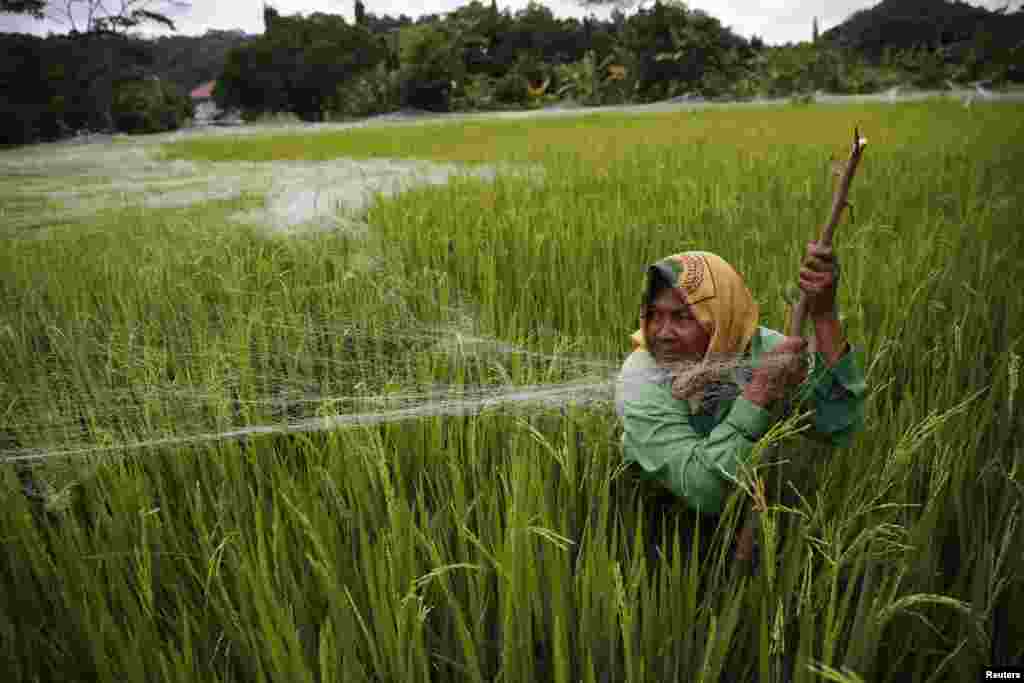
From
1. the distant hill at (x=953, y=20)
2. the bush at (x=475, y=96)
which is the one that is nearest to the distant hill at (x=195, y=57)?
the bush at (x=475, y=96)

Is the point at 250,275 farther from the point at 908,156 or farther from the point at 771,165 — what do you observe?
the point at 908,156

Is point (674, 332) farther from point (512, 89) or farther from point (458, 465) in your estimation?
point (512, 89)

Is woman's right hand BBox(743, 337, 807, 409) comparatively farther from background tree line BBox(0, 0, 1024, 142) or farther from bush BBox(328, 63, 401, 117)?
bush BBox(328, 63, 401, 117)

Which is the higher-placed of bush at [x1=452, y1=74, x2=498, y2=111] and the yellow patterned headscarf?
bush at [x1=452, y1=74, x2=498, y2=111]

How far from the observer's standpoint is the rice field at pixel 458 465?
3.01 ft

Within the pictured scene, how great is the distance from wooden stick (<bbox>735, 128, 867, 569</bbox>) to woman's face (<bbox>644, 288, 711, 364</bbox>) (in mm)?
231

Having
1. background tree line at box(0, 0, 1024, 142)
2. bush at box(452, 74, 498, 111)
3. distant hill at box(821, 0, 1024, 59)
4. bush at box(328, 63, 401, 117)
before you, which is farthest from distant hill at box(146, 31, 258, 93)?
distant hill at box(821, 0, 1024, 59)

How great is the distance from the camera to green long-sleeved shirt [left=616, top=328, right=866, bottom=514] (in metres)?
1.03

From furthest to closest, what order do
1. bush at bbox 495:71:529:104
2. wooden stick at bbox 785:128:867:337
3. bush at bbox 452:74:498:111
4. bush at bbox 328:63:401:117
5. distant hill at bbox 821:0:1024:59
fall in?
bush at bbox 495:71:529:104
bush at bbox 452:74:498:111
bush at bbox 328:63:401:117
distant hill at bbox 821:0:1024:59
wooden stick at bbox 785:128:867:337

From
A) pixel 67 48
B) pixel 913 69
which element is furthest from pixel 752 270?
pixel 913 69

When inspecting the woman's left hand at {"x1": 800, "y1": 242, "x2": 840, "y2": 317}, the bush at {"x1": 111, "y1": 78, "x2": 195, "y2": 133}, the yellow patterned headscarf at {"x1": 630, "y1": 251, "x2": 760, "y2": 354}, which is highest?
the bush at {"x1": 111, "y1": 78, "x2": 195, "y2": 133}

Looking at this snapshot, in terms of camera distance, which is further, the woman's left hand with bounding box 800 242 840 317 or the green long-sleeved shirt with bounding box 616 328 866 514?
the green long-sleeved shirt with bounding box 616 328 866 514

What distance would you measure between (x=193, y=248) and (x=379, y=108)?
2326 centimetres

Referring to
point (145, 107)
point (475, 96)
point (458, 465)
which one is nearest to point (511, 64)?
point (475, 96)
